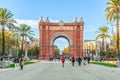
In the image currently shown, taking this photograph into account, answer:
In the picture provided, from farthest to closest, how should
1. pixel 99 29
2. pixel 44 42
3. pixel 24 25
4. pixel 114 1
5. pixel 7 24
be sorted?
pixel 44 42 → pixel 99 29 → pixel 24 25 → pixel 7 24 → pixel 114 1

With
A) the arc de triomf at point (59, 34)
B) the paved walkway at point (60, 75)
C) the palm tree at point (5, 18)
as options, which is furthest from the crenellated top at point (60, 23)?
the paved walkway at point (60, 75)

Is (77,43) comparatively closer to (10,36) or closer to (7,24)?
(10,36)

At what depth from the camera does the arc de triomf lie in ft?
355

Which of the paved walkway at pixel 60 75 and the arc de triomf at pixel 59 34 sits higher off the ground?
the arc de triomf at pixel 59 34

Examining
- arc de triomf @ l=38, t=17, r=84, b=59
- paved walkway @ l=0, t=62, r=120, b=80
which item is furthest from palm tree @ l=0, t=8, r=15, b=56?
arc de triomf @ l=38, t=17, r=84, b=59

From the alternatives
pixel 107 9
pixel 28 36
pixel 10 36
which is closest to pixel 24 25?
pixel 28 36

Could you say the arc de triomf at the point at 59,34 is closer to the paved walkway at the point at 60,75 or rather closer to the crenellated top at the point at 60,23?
the crenellated top at the point at 60,23

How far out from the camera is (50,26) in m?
110

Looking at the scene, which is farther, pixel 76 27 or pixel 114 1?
pixel 76 27

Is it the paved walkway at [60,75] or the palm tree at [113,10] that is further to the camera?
the palm tree at [113,10]

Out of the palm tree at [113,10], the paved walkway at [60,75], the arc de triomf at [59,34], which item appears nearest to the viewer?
the paved walkway at [60,75]

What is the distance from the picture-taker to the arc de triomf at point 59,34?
10831cm

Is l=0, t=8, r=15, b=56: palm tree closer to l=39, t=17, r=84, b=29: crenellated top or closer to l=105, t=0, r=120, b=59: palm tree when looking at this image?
l=105, t=0, r=120, b=59: palm tree

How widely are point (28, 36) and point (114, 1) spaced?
37770mm
